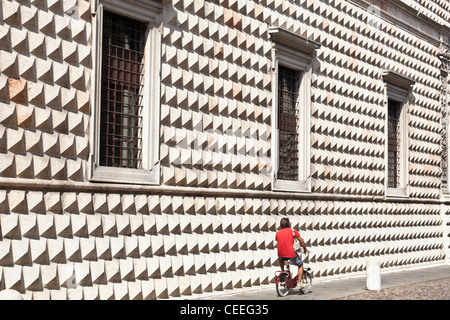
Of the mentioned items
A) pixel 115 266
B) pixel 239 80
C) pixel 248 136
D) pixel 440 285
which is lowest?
pixel 440 285

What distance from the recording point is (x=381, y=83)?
1764 cm

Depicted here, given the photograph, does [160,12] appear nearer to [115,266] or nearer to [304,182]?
[115,266]

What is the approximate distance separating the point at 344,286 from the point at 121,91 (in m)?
6.20

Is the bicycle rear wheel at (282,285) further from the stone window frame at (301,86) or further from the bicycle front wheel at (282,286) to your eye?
the stone window frame at (301,86)

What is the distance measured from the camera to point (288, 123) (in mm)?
14250

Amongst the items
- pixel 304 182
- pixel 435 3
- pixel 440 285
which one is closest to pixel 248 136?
pixel 304 182

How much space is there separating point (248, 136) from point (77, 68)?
13.6 ft

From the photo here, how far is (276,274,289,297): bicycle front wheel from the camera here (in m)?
11.6

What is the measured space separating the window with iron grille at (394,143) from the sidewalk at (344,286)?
8.07 ft

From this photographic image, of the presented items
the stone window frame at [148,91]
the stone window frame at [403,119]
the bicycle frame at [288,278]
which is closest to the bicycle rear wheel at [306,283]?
the bicycle frame at [288,278]

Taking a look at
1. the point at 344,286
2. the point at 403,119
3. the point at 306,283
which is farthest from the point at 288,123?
the point at 403,119

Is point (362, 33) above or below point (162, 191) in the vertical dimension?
above

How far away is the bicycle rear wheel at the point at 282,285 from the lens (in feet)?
37.9
